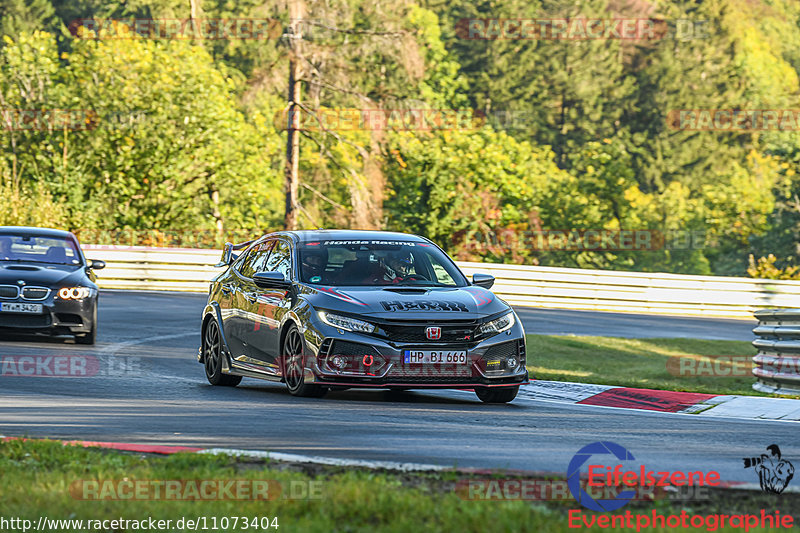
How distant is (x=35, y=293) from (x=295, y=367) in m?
6.28

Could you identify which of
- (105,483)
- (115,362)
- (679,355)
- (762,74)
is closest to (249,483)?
(105,483)

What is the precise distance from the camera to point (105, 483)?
247 inches

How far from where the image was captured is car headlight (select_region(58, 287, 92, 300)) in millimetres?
16297

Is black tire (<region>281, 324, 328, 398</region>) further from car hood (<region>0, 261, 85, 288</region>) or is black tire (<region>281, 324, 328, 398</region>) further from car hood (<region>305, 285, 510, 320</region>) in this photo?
car hood (<region>0, 261, 85, 288</region>)

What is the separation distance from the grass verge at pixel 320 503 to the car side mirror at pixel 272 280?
4.69 meters

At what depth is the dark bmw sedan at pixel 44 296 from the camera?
52.8 ft

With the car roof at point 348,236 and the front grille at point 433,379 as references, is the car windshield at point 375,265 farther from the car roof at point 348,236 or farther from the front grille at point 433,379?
the front grille at point 433,379

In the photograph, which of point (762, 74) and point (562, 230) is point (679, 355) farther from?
point (762, 74)

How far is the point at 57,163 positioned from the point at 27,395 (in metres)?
33.7

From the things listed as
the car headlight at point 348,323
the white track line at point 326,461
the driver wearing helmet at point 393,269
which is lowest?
the white track line at point 326,461

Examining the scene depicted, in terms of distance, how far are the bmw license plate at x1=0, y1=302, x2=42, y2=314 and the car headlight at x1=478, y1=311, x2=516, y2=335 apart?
7458 millimetres

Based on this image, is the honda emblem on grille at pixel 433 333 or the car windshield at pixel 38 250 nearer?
the honda emblem on grille at pixel 433 333

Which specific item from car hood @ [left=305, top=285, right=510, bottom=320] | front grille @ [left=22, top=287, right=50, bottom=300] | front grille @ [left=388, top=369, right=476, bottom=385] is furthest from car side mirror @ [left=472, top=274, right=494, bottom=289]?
front grille @ [left=22, top=287, right=50, bottom=300]

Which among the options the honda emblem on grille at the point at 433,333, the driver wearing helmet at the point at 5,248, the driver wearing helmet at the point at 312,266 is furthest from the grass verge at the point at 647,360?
the driver wearing helmet at the point at 5,248
